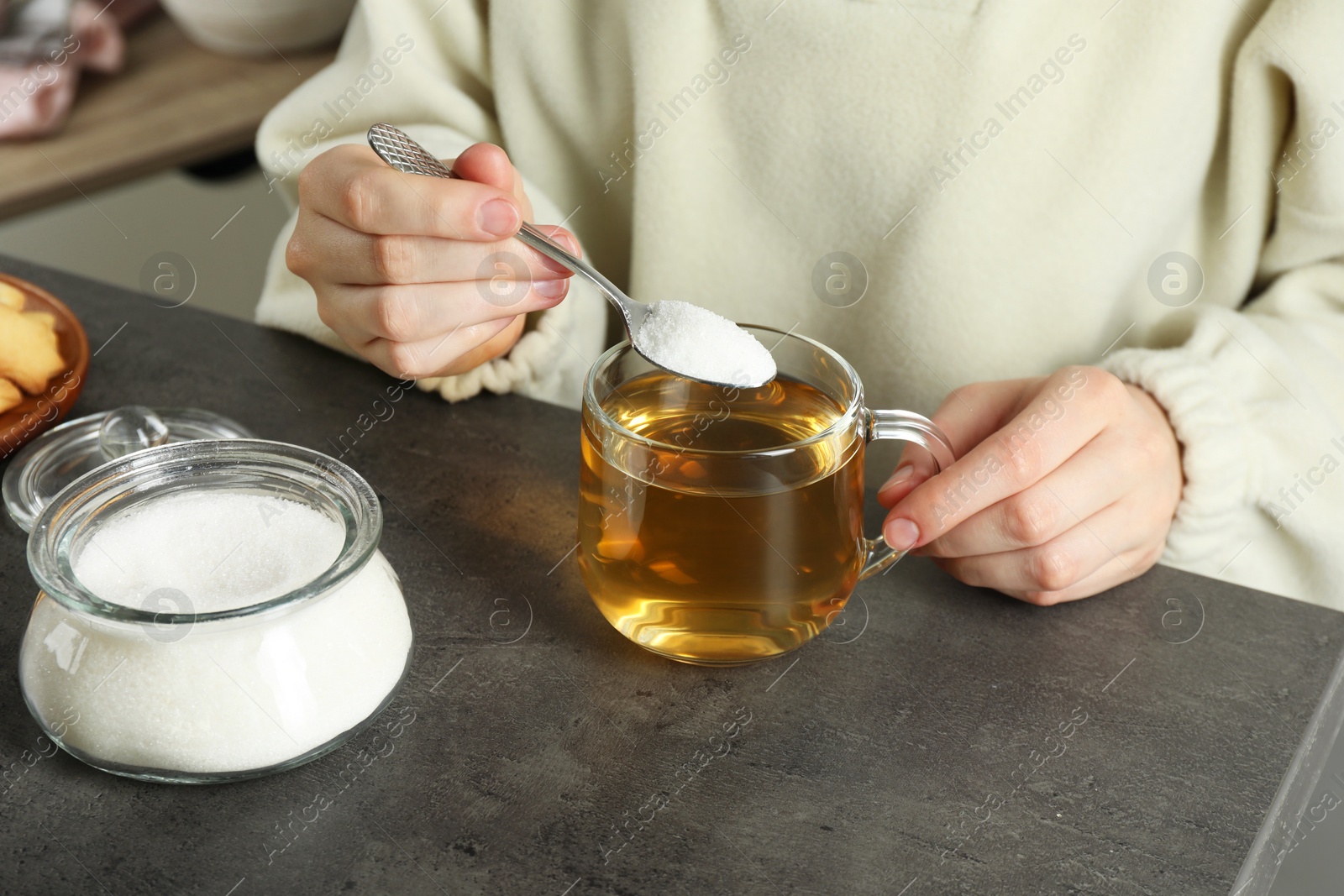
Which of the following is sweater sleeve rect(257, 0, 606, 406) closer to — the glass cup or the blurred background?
the glass cup

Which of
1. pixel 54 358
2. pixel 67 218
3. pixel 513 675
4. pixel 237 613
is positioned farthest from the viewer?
pixel 67 218

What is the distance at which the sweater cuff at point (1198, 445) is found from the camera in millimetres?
752

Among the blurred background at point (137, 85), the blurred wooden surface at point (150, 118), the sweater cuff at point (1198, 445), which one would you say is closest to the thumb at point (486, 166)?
the sweater cuff at point (1198, 445)

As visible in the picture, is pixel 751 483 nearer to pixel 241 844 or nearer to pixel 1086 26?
pixel 241 844

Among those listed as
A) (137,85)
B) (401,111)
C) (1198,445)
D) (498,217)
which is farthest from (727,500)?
(137,85)

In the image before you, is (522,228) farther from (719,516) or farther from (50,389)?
(50,389)

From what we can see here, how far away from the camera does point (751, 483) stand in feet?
1.70

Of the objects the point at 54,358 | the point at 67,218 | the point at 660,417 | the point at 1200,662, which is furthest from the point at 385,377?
the point at 67,218

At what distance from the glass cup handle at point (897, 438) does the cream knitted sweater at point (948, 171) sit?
246 millimetres

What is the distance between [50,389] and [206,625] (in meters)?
0.39

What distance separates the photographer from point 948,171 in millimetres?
959

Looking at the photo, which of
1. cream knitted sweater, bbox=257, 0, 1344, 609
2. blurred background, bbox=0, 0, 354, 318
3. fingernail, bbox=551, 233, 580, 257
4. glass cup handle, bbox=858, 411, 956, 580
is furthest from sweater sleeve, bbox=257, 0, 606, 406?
blurred background, bbox=0, 0, 354, 318

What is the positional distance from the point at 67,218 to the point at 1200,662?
271cm

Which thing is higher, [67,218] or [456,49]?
[456,49]
